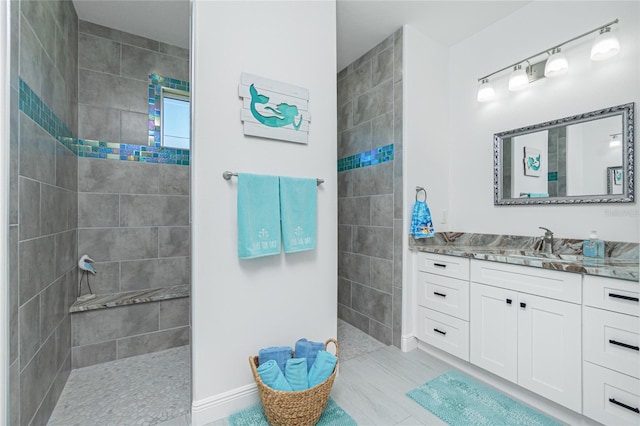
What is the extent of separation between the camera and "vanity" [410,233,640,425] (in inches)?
53.2

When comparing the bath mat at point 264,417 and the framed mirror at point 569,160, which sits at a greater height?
the framed mirror at point 569,160

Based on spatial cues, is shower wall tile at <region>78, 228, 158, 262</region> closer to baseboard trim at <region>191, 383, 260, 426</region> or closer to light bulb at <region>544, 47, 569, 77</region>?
baseboard trim at <region>191, 383, 260, 426</region>

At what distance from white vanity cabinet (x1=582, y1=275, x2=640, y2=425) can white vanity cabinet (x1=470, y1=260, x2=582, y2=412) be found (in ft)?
0.14

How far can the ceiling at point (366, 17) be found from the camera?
214 cm

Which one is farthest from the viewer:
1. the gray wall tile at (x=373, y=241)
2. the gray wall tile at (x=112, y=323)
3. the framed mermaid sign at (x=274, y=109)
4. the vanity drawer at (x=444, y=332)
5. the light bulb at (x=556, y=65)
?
the gray wall tile at (x=373, y=241)

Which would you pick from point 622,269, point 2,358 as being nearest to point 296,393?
point 2,358

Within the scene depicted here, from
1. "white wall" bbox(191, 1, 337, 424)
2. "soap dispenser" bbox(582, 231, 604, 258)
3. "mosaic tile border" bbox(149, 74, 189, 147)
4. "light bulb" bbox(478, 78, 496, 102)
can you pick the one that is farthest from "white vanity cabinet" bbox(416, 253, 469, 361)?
"mosaic tile border" bbox(149, 74, 189, 147)

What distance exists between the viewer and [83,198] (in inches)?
90.3

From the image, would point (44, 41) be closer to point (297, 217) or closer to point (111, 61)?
A: point (111, 61)

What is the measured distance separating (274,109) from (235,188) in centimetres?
52

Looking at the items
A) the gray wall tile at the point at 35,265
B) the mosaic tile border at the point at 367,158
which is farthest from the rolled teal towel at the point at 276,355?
the mosaic tile border at the point at 367,158

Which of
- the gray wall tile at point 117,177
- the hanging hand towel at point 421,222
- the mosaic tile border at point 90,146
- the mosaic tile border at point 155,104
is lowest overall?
the hanging hand towel at point 421,222

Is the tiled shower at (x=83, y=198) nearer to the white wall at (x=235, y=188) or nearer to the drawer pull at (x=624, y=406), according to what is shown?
the white wall at (x=235, y=188)

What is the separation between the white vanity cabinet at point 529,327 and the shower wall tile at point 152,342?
88.8 inches
